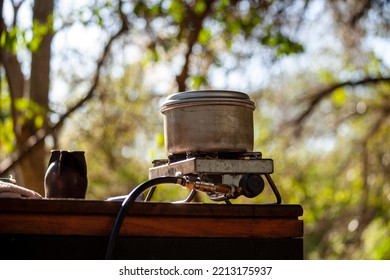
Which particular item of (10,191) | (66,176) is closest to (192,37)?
(66,176)

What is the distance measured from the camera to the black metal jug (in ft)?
7.43

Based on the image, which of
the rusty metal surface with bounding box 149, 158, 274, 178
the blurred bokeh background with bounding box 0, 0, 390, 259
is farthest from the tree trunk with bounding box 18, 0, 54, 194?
the rusty metal surface with bounding box 149, 158, 274, 178

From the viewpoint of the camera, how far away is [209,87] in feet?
23.2

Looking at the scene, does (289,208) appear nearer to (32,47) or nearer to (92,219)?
(92,219)

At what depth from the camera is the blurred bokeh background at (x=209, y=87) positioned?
655cm

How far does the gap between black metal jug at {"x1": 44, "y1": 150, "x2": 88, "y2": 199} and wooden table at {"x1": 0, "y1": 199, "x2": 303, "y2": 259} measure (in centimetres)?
40

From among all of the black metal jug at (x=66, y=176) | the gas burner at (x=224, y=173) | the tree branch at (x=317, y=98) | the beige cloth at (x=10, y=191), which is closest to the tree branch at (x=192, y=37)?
the tree branch at (x=317, y=98)

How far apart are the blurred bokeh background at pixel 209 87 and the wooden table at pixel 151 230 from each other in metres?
3.50

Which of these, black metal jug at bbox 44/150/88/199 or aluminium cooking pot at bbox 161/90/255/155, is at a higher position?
aluminium cooking pot at bbox 161/90/255/155

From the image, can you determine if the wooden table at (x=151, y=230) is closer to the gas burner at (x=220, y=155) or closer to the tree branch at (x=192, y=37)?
the gas burner at (x=220, y=155)

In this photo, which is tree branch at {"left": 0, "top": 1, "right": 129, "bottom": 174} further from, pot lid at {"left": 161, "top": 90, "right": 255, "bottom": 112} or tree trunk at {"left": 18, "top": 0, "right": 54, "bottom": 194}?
pot lid at {"left": 161, "top": 90, "right": 255, "bottom": 112}

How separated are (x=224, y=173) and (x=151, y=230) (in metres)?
0.30

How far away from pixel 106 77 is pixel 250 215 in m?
5.42

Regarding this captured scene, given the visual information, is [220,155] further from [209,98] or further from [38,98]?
[38,98]
